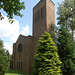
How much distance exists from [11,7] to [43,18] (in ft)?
49.5

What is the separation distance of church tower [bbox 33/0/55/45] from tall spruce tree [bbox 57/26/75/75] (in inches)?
182

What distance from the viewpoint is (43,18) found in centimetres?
1956

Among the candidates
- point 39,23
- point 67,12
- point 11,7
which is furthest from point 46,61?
point 67,12

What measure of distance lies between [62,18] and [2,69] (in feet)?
49.0

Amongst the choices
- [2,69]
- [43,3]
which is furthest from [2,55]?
[43,3]

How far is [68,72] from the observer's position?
42.3 ft

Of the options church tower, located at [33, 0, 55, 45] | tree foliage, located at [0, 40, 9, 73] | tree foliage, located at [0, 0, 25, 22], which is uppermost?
church tower, located at [33, 0, 55, 45]

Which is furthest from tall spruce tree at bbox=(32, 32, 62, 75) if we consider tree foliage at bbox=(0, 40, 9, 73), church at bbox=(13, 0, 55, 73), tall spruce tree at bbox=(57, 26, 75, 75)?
church at bbox=(13, 0, 55, 73)

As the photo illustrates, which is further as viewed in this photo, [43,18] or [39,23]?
[39,23]

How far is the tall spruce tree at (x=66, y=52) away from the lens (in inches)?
500

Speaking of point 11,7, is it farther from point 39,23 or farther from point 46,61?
point 39,23

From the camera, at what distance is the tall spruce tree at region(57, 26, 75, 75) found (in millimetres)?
12711

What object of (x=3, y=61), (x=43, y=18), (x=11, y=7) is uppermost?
(x=43, y=18)

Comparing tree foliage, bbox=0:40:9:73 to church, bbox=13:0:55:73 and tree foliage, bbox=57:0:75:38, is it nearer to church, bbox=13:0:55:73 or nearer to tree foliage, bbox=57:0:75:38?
church, bbox=13:0:55:73
